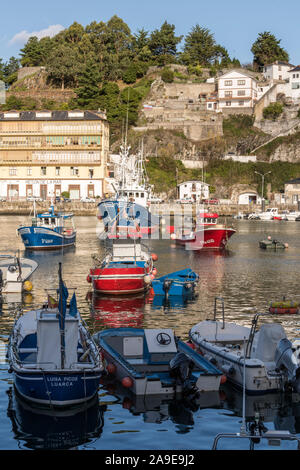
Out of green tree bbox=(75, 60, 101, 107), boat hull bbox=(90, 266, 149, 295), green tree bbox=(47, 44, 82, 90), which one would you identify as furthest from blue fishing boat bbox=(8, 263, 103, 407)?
green tree bbox=(47, 44, 82, 90)

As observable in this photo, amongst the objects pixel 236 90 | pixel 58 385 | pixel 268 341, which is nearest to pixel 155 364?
pixel 268 341

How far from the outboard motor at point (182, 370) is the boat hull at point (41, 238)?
1750 inches

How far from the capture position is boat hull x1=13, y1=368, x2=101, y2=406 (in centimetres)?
1783

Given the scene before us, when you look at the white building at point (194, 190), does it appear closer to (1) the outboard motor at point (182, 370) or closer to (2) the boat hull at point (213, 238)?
(2) the boat hull at point (213, 238)

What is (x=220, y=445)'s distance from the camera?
52.0 ft

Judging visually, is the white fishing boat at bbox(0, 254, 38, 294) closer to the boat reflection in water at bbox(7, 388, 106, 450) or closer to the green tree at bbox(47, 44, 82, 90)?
the boat reflection in water at bbox(7, 388, 106, 450)

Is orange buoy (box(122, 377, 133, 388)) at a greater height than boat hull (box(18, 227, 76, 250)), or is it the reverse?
boat hull (box(18, 227, 76, 250))

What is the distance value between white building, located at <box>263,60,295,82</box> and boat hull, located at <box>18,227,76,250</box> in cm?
9770

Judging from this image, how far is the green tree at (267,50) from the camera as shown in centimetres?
15912

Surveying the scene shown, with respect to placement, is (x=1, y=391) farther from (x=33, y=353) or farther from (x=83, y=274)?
(x=83, y=274)

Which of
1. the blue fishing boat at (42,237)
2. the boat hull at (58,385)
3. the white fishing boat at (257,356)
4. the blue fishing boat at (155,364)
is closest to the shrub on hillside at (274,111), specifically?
the blue fishing boat at (42,237)

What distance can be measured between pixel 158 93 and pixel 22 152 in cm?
3381
